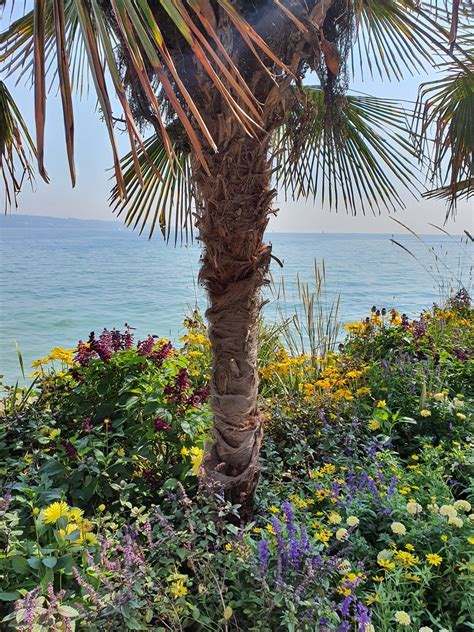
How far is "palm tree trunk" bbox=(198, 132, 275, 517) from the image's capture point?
1518 mm

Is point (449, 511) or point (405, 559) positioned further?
point (449, 511)

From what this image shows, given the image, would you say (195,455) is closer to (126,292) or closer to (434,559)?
(434,559)

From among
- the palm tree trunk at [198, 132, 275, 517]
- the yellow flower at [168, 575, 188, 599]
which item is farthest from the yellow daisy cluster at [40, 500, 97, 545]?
the palm tree trunk at [198, 132, 275, 517]

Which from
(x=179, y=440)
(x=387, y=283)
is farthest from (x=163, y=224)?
(x=387, y=283)

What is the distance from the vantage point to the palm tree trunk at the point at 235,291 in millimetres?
1518

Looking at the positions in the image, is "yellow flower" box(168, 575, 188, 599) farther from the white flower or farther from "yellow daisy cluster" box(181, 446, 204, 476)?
the white flower

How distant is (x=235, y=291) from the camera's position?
1630mm

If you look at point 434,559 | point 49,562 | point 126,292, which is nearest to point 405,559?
point 434,559

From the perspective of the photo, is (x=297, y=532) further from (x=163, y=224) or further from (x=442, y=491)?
(x=163, y=224)

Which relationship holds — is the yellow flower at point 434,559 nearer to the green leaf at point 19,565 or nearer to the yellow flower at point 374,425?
the yellow flower at point 374,425

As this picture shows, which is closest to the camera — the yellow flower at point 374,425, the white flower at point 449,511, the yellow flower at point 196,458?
the white flower at point 449,511

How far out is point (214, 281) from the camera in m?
1.66

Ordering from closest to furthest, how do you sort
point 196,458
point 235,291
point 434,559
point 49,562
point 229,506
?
point 49,562 → point 434,559 → point 229,506 → point 235,291 → point 196,458

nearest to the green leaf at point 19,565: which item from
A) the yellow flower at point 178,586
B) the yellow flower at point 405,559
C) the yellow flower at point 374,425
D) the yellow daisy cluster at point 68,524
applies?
the yellow daisy cluster at point 68,524
